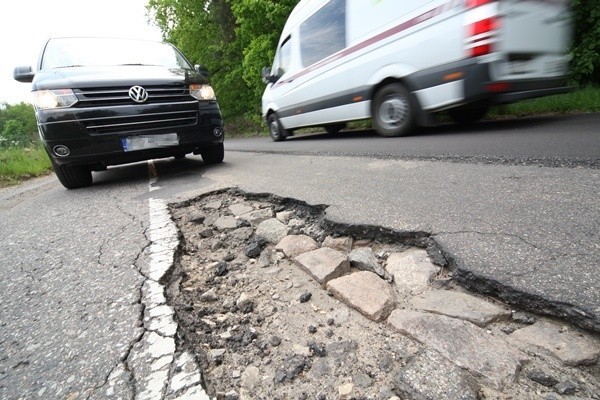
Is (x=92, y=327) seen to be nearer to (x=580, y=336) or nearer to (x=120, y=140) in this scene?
(x=580, y=336)

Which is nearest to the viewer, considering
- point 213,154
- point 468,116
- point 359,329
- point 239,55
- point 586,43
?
point 359,329

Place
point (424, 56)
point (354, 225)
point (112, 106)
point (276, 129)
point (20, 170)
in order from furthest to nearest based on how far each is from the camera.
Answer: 1. point (276, 129)
2. point (20, 170)
3. point (424, 56)
4. point (112, 106)
5. point (354, 225)

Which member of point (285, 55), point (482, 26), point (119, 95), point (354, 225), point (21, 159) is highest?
point (285, 55)

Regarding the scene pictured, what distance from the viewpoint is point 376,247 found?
1681 mm

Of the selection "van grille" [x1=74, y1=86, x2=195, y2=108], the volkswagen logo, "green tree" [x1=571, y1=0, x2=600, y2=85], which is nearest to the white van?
"green tree" [x1=571, y1=0, x2=600, y2=85]

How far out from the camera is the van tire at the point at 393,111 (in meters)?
Result: 4.73

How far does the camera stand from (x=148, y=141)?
3605mm

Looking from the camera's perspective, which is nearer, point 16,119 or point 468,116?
point 468,116

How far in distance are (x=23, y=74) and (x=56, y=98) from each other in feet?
3.40

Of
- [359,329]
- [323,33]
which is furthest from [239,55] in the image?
[359,329]

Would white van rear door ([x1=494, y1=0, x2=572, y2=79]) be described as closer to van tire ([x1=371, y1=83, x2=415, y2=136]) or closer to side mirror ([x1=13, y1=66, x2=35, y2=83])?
van tire ([x1=371, y1=83, x2=415, y2=136])

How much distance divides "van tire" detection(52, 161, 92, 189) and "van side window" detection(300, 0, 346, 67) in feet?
13.4

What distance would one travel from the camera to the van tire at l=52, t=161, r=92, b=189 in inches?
151

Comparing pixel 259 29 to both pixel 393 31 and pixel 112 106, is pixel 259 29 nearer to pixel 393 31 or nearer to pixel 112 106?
pixel 393 31
